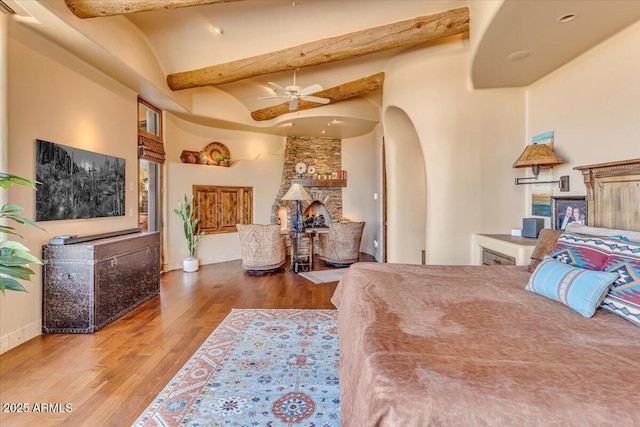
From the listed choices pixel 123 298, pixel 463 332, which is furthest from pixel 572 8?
pixel 123 298

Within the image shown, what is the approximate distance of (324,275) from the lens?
5.30 m

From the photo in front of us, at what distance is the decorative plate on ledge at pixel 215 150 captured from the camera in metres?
6.89

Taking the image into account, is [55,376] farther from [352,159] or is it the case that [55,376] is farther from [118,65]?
[352,159]

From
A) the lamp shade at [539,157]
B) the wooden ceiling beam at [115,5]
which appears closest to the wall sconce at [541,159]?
the lamp shade at [539,157]

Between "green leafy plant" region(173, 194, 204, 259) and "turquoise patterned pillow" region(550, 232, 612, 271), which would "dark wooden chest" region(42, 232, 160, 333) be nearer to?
"green leafy plant" region(173, 194, 204, 259)

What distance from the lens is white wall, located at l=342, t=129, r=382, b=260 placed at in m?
7.38

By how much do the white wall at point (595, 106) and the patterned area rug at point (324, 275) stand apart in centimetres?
324

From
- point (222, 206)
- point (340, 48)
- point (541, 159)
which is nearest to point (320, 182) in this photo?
point (222, 206)

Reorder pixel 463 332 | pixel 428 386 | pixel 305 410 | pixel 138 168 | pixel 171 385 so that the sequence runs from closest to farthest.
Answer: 1. pixel 428 386
2. pixel 463 332
3. pixel 305 410
4. pixel 171 385
5. pixel 138 168

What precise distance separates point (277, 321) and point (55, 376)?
1808 mm

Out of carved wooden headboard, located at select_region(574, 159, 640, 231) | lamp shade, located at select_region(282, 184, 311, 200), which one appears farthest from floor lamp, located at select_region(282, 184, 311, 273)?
carved wooden headboard, located at select_region(574, 159, 640, 231)

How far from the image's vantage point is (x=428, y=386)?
89 centimetres

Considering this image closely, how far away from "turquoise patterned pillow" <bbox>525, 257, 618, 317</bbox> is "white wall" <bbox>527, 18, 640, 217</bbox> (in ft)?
5.05

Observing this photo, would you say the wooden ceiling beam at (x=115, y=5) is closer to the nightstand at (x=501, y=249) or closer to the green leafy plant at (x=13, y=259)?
the green leafy plant at (x=13, y=259)
